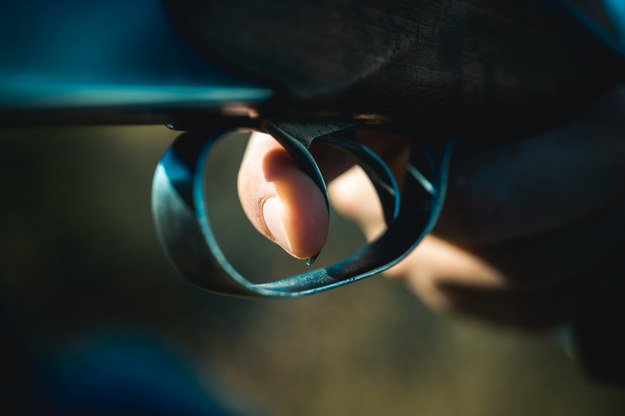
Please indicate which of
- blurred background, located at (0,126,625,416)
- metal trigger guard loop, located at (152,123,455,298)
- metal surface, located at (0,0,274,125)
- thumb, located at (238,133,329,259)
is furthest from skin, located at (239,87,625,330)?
blurred background, located at (0,126,625,416)

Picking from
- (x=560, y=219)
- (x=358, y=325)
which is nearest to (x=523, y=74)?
(x=560, y=219)

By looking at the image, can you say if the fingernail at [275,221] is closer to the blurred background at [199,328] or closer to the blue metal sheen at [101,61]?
the blue metal sheen at [101,61]

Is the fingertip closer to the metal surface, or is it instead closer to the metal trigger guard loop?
the metal trigger guard loop

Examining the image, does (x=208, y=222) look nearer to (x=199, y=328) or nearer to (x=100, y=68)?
(x=100, y=68)

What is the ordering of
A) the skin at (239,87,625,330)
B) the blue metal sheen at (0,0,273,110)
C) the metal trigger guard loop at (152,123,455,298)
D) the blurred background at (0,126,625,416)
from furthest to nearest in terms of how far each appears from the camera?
1. the blurred background at (0,126,625,416)
2. the skin at (239,87,625,330)
3. the metal trigger guard loop at (152,123,455,298)
4. the blue metal sheen at (0,0,273,110)

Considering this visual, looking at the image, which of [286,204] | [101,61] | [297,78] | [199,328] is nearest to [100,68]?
[101,61]

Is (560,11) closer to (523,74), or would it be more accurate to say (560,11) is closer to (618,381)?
(523,74)
